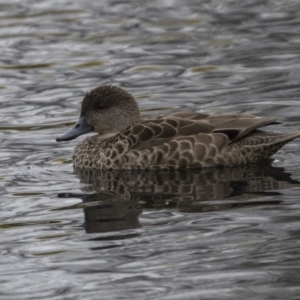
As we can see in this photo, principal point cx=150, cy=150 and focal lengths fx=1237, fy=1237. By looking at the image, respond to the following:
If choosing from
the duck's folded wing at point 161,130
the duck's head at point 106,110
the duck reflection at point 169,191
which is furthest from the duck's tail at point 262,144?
the duck's head at point 106,110

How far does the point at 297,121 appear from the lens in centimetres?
1361

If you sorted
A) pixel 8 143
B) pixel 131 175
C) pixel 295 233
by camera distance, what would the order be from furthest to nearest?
1. pixel 8 143
2. pixel 131 175
3. pixel 295 233

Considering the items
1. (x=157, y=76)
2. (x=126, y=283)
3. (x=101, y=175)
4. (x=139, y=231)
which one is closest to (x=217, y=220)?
Result: (x=139, y=231)

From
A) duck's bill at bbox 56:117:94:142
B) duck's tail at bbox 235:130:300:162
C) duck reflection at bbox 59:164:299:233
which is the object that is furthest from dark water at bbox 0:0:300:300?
duck's bill at bbox 56:117:94:142

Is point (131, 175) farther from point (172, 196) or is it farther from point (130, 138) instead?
point (172, 196)

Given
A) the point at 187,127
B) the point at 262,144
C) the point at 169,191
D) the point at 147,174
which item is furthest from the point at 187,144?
the point at 169,191

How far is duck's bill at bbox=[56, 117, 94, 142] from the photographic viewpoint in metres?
12.8

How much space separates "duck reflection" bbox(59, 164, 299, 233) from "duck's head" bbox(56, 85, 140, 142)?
0.72m

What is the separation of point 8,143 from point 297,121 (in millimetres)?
3169

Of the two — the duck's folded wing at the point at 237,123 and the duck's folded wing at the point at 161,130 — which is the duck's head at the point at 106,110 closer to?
the duck's folded wing at the point at 161,130

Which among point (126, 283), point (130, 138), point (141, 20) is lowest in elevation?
point (126, 283)

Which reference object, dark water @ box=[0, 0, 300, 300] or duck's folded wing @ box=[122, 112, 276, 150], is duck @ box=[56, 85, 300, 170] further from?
dark water @ box=[0, 0, 300, 300]

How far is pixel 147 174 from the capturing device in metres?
12.1

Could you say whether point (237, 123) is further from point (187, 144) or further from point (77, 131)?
point (77, 131)
